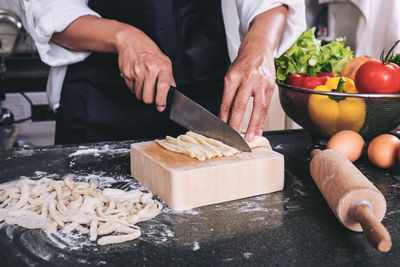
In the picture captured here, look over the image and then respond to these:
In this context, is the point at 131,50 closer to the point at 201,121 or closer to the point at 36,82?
the point at 201,121

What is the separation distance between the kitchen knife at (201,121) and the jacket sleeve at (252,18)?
0.35 metres

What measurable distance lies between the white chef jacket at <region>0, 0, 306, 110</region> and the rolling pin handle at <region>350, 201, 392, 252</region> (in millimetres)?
631

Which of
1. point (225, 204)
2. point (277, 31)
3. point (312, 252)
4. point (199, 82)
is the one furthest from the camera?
point (199, 82)

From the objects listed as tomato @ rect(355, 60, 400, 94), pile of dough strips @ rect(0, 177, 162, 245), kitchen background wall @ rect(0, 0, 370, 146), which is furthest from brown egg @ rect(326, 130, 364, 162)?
kitchen background wall @ rect(0, 0, 370, 146)

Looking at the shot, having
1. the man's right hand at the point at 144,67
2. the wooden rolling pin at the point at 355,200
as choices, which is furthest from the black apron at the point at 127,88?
the wooden rolling pin at the point at 355,200

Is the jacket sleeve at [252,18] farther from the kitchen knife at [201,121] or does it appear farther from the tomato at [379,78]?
the kitchen knife at [201,121]

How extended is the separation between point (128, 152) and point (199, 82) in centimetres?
32

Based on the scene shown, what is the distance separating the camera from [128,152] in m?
1.19

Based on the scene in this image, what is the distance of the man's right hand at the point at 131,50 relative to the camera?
1048 millimetres

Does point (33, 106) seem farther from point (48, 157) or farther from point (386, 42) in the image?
point (386, 42)

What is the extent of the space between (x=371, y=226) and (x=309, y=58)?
963 mm

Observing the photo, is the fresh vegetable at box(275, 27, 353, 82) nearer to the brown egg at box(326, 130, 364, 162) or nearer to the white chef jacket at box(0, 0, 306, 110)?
the white chef jacket at box(0, 0, 306, 110)

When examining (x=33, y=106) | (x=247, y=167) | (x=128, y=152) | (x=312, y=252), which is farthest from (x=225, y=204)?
(x=33, y=106)

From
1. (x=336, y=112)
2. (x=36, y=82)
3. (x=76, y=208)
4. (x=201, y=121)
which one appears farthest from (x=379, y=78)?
(x=36, y=82)
